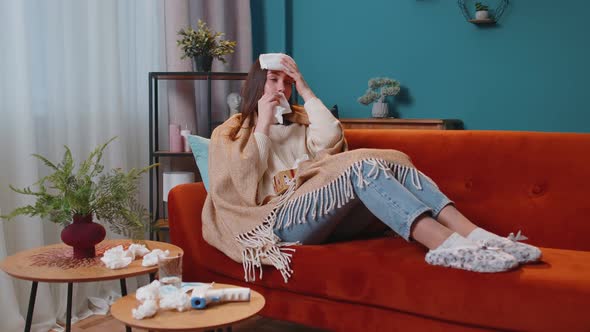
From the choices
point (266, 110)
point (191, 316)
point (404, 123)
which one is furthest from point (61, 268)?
point (404, 123)

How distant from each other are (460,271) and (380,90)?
2.23m

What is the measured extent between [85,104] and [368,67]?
1.77 m

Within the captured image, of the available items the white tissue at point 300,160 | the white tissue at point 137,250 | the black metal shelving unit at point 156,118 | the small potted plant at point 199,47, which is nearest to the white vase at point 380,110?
the black metal shelving unit at point 156,118

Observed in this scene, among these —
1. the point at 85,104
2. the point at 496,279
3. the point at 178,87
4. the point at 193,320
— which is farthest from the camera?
the point at 178,87

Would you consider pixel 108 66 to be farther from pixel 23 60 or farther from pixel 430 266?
pixel 430 266

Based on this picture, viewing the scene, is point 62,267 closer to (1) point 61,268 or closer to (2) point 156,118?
(1) point 61,268

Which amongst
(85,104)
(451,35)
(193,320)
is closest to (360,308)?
(193,320)

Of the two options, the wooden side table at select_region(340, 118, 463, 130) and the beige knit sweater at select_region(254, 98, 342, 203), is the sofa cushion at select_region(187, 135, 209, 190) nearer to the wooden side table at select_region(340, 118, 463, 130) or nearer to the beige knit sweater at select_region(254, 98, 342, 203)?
the beige knit sweater at select_region(254, 98, 342, 203)

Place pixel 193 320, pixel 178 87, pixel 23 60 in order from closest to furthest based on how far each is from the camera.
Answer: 1. pixel 193 320
2. pixel 23 60
3. pixel 178 87

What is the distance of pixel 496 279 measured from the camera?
1768mm

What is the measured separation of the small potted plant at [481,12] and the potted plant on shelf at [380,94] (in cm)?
57

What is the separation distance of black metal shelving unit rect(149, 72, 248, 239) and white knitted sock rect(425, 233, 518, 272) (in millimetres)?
1713

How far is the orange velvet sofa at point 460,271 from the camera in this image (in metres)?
1.75

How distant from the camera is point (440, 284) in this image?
6.06 ft
